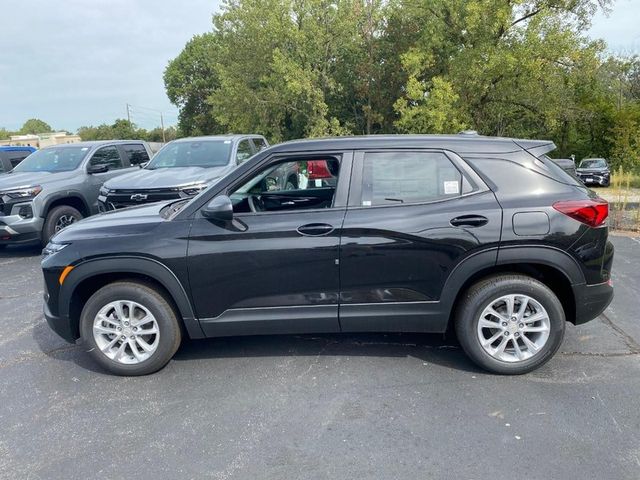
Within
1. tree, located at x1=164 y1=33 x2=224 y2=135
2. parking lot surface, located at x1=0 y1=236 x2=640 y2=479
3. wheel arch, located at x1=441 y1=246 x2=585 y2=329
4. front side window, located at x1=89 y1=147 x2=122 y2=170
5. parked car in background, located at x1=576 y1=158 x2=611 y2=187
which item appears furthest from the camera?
tree, located at x1=164 y1=33 x2=224 y2=135

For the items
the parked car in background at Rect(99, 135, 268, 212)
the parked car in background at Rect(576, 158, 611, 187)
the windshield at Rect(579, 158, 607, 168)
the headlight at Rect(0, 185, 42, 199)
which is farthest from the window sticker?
the windshield at Rect(579, 158, 607, 168)

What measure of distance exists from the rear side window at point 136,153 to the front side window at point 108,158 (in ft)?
1.02

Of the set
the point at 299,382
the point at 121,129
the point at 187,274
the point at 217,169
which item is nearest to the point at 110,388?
the point at 187,274

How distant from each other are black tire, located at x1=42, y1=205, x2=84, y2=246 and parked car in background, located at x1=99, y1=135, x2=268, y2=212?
1125mm

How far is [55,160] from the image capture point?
9266 millimetres

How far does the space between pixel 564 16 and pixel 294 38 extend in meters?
14.5

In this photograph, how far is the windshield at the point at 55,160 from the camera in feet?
29.8

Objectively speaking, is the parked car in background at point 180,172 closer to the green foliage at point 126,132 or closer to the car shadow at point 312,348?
the car shadow at point 312,348

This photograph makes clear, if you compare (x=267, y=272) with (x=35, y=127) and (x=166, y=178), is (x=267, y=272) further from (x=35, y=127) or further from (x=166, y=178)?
(x=35, y=127)

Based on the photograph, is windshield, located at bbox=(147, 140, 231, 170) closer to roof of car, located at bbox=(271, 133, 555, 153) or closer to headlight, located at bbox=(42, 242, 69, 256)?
headlight, located at bbox=(42, 242, 69, 256)

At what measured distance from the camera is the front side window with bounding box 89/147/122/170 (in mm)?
9422

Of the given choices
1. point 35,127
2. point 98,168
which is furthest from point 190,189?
point 35,127

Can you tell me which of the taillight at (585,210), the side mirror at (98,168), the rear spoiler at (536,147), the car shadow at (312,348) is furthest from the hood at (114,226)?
the side mirror at (98,168)

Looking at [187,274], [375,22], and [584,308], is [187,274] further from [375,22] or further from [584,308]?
[375,22]
